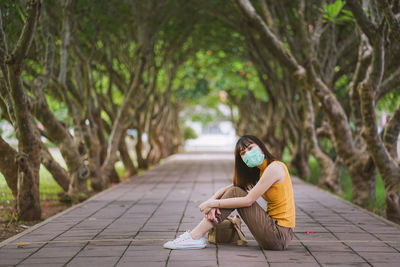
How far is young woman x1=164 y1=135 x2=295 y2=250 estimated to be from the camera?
4.99 meters

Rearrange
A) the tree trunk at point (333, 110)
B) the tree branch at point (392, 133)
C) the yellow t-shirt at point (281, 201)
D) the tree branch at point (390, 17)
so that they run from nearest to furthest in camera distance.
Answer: the yellow t-shirt at point (281, 201) → the tree branch at point (390, 17) → the tree branch at point (392, 133) → the tree trunk at point (333, 110)

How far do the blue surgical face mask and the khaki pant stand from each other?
303mm

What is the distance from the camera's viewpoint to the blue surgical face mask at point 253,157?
16.4 ft

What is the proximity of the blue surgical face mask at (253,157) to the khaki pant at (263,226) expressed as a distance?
30cm

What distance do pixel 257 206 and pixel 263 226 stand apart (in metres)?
0.21

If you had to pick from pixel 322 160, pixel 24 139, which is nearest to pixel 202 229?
pixel 24 139

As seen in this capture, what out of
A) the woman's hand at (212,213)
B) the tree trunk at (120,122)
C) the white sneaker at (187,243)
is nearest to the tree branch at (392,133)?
the woman's hand at (212,213)

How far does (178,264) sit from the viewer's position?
181 inches

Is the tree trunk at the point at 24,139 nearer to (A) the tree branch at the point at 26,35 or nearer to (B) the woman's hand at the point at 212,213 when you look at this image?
(A) the tree branch at the point at 26,35

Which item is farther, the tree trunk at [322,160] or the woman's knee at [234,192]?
the tree trunk at [322,160]

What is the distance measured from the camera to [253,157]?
16.4 feet

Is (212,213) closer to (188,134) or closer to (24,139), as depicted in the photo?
(24,139)

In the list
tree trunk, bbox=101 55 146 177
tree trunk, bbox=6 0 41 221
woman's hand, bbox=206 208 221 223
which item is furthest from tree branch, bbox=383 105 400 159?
tree trunk, bbox=101 55 146 177

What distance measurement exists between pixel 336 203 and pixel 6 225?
5371 millimetres
